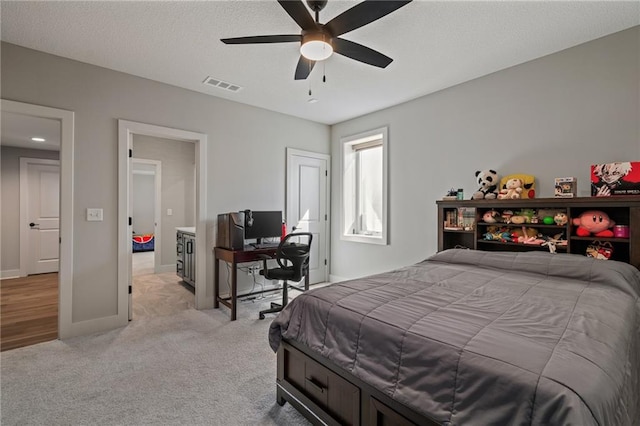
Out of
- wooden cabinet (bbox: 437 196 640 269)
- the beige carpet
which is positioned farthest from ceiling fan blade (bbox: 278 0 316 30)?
the beige carpet

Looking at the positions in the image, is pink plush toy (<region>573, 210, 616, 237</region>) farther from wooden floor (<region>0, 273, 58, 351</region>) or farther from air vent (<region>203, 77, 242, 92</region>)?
wooden floor (<region>0, 273, 58, 351</region>)

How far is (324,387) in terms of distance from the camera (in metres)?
1.64

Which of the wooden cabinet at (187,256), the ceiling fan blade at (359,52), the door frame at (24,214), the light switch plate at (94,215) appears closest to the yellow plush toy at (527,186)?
the ceiling fan blade at (359,52)

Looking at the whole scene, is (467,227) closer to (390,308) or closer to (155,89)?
(390,308)

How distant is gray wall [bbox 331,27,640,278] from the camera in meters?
2.48

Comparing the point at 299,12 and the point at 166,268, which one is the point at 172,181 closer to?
the point at 166,268

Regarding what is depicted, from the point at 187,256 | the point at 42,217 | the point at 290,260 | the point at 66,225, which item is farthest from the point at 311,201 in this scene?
the point at 42,217

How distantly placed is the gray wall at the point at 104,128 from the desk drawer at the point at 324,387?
236cm

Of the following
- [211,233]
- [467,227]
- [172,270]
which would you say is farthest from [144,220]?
[467,227]

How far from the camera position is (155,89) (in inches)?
136

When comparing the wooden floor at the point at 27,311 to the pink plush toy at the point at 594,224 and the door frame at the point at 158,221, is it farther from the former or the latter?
the pink plush toy at the point at 594,224

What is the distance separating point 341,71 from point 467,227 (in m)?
2.10

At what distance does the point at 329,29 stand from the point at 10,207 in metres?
6.67

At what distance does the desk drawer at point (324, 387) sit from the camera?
1.48 metres
